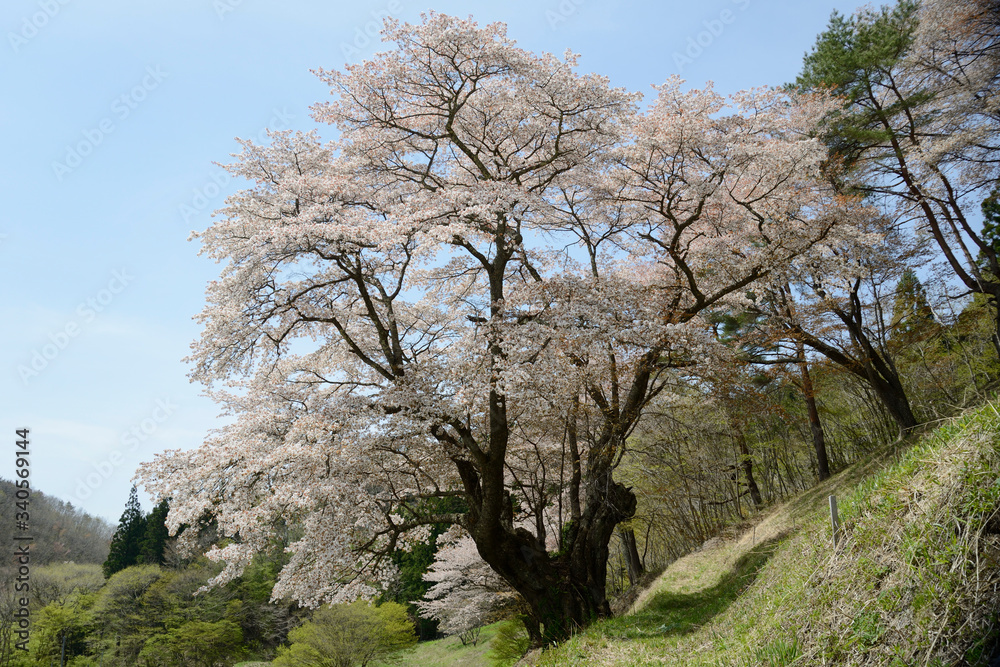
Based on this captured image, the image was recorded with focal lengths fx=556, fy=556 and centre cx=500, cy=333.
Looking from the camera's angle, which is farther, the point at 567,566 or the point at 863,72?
the point at 863,72

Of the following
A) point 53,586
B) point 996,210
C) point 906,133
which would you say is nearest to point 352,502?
point 906,133

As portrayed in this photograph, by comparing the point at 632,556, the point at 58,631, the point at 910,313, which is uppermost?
the point at 910,313

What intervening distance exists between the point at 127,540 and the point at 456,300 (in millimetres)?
27200

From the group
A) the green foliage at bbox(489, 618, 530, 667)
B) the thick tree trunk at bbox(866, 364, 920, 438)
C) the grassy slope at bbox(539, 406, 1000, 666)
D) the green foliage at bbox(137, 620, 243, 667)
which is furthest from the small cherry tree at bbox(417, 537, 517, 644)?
the grassy slope at bbox(539, 406, 1000, 666)

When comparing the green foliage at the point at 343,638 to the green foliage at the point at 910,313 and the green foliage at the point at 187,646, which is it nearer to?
the green foliage at the point at 187,646

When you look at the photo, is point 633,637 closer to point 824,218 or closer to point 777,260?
point 777,260

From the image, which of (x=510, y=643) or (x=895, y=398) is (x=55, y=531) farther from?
(x=895, y=398)

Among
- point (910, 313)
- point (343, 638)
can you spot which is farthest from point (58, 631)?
point (910, 313)

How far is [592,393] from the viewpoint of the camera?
9.57 metres

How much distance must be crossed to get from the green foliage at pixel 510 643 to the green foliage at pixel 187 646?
13.1m

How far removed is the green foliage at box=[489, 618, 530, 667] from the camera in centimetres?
1244

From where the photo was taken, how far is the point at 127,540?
2817 centimetres

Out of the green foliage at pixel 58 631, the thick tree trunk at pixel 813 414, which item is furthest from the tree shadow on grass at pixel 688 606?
the green foliage at pixel 58 631

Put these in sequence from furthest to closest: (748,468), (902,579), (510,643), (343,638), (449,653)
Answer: (449,653) → (343,638) → (748,468) → (510,643) → (902,579)
